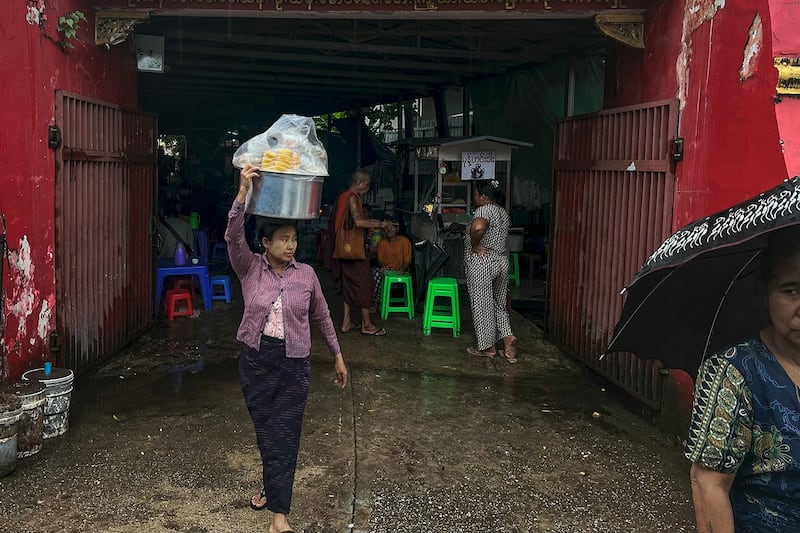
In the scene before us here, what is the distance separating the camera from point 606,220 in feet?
19.3

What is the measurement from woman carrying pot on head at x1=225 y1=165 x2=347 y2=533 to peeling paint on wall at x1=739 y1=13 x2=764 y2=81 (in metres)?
2.74

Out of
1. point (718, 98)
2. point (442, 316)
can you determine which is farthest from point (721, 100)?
point (442, 316)

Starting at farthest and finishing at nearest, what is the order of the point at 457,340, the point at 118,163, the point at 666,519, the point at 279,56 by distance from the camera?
the point at 279,56 < the point at 457,340 < the point at 118,163 < the point at 666,519

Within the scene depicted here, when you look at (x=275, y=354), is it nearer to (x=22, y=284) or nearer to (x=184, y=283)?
(x=22, y=284)

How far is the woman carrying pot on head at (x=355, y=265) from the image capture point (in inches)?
276

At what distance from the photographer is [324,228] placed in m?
12.6

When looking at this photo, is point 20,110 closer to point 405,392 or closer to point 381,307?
point 405,392

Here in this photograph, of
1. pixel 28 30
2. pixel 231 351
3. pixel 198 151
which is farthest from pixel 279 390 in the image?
pixel 198 151

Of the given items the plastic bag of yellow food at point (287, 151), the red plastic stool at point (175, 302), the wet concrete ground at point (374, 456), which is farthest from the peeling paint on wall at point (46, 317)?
the red plastic stool at point (175, 302)

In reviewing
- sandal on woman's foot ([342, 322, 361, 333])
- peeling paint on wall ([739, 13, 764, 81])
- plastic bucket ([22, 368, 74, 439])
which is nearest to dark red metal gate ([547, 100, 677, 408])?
peeling paint on wall ([739, 13, 764, 81])

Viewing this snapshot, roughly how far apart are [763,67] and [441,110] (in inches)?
344

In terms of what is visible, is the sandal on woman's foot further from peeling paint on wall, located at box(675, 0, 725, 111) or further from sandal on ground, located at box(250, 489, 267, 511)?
peeling paint on wall, located at box(675, 0, 725, 111)

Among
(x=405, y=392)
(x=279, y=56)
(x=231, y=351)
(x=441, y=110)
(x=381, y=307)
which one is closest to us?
(x=405, y=392)

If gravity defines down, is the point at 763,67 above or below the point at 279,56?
below
